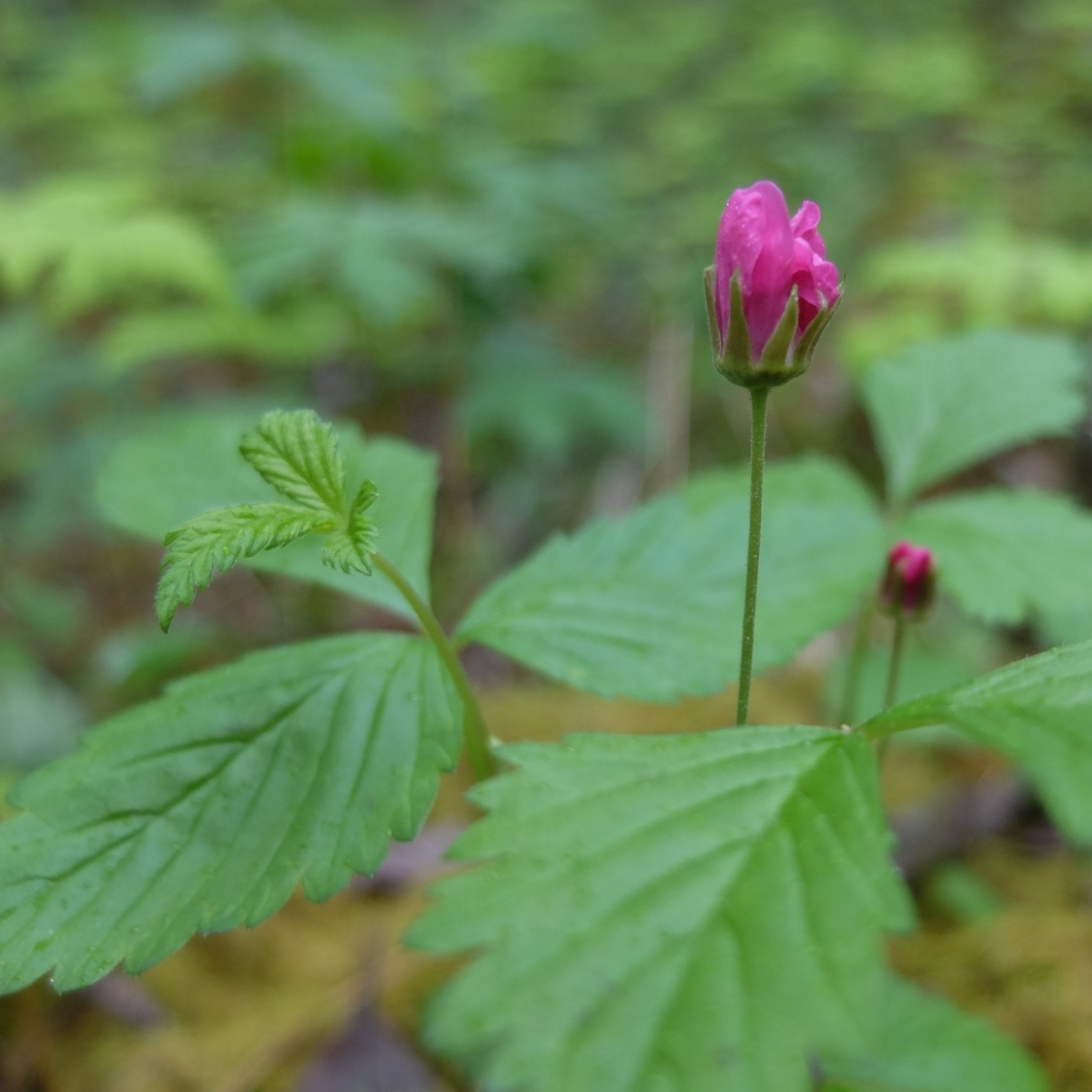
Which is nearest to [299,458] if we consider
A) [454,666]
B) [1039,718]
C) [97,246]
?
[454,666]

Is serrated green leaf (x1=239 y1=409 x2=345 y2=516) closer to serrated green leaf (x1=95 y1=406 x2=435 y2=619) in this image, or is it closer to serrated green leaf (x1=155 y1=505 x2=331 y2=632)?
serrated green leaf (x1=155 y1=505 x2=331 y2=632)

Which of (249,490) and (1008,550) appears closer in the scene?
(249,490)

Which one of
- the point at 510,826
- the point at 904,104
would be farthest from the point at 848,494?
the point at 904,104

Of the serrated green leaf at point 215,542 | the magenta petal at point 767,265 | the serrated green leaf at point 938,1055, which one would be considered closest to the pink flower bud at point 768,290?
the magenta petal at point 767,265

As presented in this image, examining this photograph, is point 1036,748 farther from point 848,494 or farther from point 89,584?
point 89,584

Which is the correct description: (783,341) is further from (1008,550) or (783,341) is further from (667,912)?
(1008,550)

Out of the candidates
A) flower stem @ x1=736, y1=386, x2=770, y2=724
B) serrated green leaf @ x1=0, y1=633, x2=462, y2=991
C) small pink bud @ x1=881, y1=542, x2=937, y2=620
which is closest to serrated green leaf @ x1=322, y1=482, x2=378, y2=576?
serrated green leaf @ x1=0, y1=633, x2=462, y2=991
